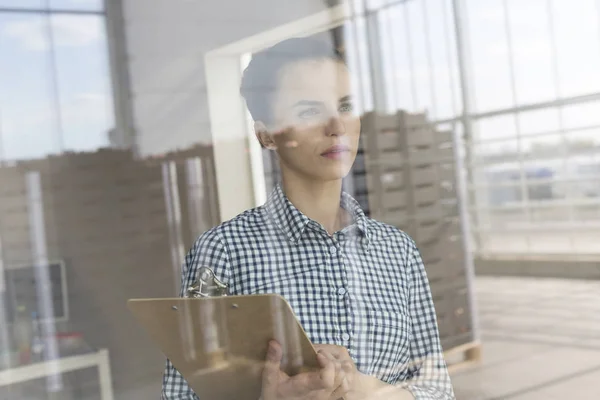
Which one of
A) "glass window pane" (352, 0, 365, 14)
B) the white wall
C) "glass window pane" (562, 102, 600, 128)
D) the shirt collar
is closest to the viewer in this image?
the shirt collar

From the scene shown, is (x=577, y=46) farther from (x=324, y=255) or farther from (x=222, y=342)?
(x=222, y=342)

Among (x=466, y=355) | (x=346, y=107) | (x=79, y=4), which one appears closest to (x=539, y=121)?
(x=466, y=355)

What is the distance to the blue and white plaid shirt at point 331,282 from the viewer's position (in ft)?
3.44

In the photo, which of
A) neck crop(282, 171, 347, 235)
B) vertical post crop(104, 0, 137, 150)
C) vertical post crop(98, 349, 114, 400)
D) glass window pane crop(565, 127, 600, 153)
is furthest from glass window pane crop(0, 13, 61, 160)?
glass window pane crop(565, 127, 600, 153)

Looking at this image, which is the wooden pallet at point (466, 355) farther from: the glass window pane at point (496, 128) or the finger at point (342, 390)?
the finger at point (342, 390)

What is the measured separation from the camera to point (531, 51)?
5.45 ft

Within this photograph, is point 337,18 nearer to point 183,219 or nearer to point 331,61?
point 331,61

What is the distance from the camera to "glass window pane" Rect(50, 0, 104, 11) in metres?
1.70

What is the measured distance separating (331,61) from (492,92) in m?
0.61

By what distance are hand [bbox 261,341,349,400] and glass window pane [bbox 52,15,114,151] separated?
3.28ft

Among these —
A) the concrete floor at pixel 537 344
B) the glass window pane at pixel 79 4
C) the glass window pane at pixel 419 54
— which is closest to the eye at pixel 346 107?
the glass window pane at pixel 419 54

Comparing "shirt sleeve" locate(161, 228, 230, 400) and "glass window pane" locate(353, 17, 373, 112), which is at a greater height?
Result: "glass window pane" locate(353, 17, 373, 112)

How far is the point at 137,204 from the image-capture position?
2.48 metres

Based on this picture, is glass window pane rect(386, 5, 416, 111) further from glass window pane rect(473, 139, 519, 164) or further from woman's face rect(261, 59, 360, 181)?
woman's face rect(261, 59, 360, 181)
